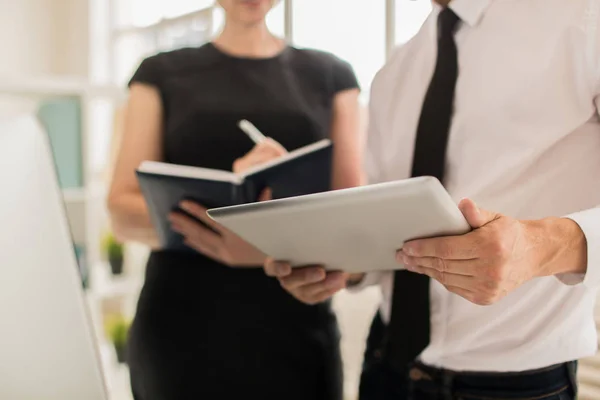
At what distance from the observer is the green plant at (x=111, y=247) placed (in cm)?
290

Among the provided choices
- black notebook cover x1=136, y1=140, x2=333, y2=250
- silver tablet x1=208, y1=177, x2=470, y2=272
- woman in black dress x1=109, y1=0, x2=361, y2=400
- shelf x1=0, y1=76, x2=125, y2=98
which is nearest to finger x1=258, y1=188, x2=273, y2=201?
black notebook cover x1=136, y1=140, x2=333, y2=250

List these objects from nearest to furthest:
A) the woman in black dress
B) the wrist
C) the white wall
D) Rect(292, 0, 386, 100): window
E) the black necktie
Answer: the wrist < the black necktie < the woman in black dress < Rect(292, 0, 386, 100): window < the white wall

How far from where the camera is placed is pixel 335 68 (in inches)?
49.9

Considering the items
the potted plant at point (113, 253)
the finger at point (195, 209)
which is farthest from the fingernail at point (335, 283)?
the potted plant at point (113, 253)

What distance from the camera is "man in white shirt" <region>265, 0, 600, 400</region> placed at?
0.77 meters

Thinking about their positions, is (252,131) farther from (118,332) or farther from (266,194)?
(118,332)

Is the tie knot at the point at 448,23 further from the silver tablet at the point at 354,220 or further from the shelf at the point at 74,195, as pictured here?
the shelf at the point at 74,195

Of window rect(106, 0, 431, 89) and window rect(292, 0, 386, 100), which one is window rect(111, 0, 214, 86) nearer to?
window rect(106, 0, 431, 89)

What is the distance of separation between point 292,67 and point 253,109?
5.6 inches

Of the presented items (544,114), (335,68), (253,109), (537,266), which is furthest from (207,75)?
(537,266)

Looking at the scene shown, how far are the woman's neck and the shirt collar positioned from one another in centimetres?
51

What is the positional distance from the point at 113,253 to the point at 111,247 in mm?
36

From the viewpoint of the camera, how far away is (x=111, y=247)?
290cm

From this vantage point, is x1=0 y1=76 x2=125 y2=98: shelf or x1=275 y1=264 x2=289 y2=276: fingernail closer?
x1=275 y1=264 x2=289 y2=276: fingernail
